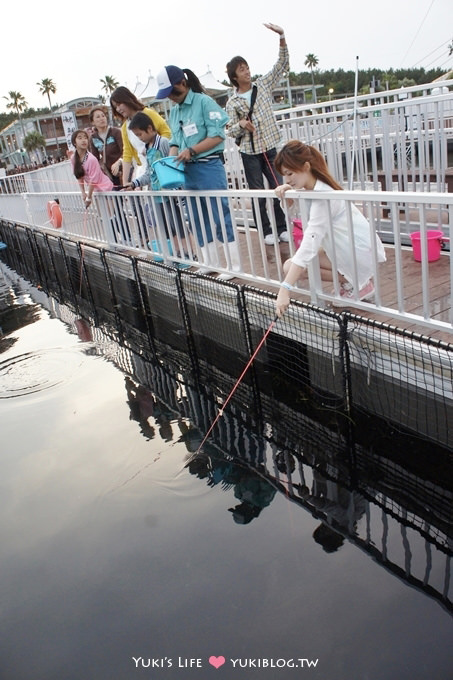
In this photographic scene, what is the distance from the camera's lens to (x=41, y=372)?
5.61m

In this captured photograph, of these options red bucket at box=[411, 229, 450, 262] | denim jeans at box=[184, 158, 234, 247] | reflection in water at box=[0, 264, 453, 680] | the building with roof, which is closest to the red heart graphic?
reflection in water at box=[0, 264, 453, 680]

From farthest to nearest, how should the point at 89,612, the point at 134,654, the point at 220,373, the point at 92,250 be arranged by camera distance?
the point at 92,250 → the point at 220,373 → the point at 89,612 → the point at 134,654

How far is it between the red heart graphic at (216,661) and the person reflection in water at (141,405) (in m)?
1.99

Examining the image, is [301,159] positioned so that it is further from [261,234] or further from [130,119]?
[130,119]

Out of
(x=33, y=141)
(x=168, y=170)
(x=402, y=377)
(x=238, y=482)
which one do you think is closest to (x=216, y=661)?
(x=238, y=482)

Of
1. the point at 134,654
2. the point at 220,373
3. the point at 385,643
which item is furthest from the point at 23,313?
the point at 385,643

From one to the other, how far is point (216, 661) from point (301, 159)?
110 inches

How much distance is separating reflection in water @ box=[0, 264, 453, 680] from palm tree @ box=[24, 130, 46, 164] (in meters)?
56.5

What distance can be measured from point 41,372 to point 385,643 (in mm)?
4374

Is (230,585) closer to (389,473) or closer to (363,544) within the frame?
(363,544)

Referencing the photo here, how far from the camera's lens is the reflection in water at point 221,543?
2332 millimetres

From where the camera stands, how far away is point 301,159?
338 cm

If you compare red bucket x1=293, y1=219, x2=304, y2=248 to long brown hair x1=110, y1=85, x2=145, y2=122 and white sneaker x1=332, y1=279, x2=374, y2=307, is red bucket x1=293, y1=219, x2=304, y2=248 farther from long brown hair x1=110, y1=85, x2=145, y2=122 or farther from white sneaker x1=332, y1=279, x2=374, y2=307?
long brown hair x1=110, y1=85, x2=145, y2=122

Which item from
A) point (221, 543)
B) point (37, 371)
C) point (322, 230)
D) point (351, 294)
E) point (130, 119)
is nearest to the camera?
point (221, 543)
